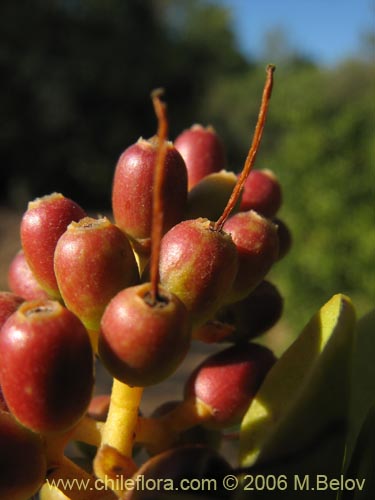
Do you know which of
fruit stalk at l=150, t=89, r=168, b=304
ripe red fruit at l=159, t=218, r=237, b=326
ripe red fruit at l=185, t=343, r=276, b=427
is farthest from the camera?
ripe red fruit at l=185, t=343, r=276, b=427

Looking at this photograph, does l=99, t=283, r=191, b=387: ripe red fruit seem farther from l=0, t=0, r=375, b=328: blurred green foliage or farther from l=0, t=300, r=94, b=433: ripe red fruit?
l=0, t=0, r=375, b=328: blurred green foliage

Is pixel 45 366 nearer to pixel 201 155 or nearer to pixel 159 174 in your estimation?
pixel 159 174

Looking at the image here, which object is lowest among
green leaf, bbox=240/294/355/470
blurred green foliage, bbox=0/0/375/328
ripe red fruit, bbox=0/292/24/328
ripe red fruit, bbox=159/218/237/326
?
blurred green foliage, bbox=0/0/375/328

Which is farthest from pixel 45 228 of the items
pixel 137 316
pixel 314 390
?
pixel 314 390

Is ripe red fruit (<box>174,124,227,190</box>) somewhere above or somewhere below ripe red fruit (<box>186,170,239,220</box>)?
above

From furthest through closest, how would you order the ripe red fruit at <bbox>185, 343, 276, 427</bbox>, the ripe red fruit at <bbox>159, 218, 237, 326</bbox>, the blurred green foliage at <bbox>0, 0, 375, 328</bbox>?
1. the blurred green foliage at <bbox>0, 0, 375, 328</bbox>
2. the ripe red fruit at <bbox>185, 343, 276, 427</bbox>
3. the ripe red fruit at <bbox>159, 218, 237, 326</bbox>

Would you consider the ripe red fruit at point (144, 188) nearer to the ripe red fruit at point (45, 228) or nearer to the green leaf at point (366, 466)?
the ripe red fruit at point (45, 228)

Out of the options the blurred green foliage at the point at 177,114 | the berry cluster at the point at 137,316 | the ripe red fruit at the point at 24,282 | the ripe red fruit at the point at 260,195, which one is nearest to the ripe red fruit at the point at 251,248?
the berry cluster at the point at 137,316

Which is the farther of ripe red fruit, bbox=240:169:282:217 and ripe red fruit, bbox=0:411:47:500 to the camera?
ripe red fruit, bbox=240:169:282:217

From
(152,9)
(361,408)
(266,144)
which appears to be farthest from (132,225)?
(152,9)

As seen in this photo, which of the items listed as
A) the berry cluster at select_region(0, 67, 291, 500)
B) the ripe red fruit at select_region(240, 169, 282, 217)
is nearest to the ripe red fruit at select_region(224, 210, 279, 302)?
the berry cluster at select_region(0, 67, 291, 500)
